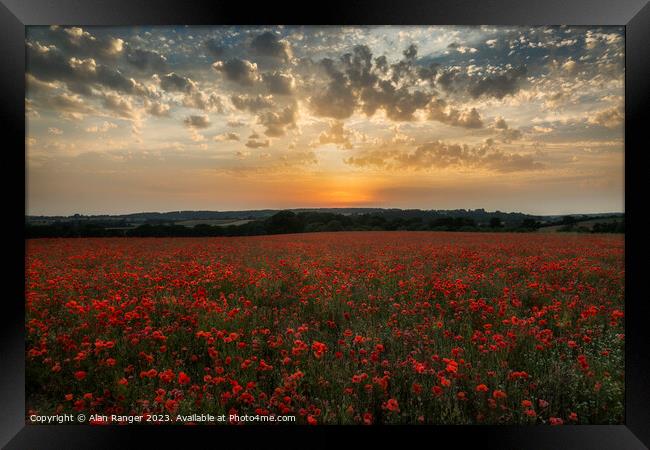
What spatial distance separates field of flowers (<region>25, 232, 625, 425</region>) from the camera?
2.97 metres

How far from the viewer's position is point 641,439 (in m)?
3.12

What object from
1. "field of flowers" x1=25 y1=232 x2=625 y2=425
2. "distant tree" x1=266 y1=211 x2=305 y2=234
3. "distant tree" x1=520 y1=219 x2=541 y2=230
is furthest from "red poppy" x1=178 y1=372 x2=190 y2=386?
"distant tree" x1=520 y1=219 x2=541 y2=230

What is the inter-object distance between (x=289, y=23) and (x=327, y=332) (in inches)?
121

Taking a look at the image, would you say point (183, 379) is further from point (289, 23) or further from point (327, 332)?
point (289, 23)

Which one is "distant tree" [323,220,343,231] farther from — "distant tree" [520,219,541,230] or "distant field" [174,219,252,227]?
"distant tree" [520,219,541,230]

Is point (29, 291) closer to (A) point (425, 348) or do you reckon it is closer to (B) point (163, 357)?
(B) point (163, 357)

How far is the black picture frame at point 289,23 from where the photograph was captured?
10.2ft

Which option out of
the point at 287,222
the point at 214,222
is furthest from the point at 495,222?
the point at 214,222

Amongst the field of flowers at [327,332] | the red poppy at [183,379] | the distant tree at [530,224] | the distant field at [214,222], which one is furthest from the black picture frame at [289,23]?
the distant field at [214,222]

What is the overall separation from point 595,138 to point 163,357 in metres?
5.21

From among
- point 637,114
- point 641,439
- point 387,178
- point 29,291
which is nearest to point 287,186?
point 387,178

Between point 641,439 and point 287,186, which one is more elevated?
point 287,186

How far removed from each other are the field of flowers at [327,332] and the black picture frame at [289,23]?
0.16 m

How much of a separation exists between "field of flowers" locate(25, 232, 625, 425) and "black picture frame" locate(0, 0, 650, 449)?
6.4 inches
